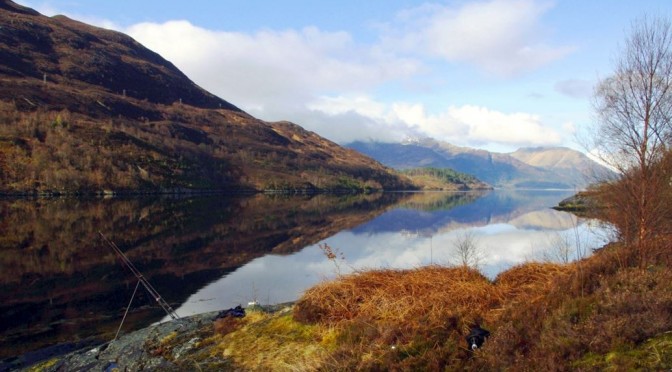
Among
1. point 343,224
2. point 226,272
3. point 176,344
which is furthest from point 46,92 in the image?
point 176,344

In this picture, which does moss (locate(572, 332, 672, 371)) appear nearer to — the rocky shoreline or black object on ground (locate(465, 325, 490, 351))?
black object on ground (locate(465, 325, 490, 351))

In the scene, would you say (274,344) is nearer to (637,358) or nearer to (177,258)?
(637,358)

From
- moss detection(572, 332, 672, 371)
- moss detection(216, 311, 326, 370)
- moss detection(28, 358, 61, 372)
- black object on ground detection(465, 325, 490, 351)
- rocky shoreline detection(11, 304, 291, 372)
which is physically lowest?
moss detection(28, 358, 61, 372)

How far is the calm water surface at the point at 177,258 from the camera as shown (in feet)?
74.6

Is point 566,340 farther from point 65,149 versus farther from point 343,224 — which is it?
point 65,149

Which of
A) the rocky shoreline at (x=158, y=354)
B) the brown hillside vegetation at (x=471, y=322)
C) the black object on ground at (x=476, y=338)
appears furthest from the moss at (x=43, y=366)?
the black object on ground at (x=476, y=338)

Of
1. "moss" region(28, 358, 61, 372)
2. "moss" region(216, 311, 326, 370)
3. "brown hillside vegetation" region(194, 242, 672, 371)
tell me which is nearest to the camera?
"brown hillside vegetation" region(194, 242, 672, 371)

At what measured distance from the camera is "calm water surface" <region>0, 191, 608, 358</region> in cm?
2273

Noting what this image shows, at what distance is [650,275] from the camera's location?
871cm

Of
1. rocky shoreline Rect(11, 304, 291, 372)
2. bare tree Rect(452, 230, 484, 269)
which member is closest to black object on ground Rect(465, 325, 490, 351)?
bare tree Rect(452, 230, 484, 269)

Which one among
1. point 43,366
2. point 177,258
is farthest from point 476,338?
point 177,258

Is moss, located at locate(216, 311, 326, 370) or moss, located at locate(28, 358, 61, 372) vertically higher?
moss, located at locate(216, 311, 326, 370)

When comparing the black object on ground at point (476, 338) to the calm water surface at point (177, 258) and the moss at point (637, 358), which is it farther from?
the calm water surface at point (177, 258)

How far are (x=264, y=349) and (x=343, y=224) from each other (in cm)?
6474
